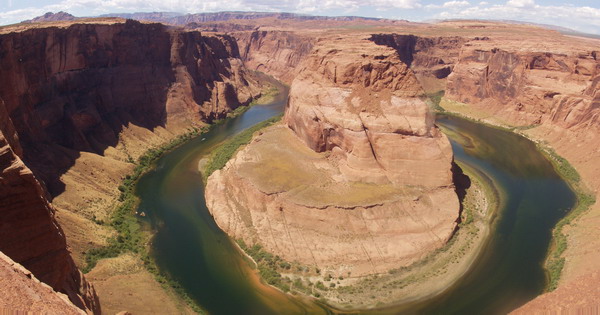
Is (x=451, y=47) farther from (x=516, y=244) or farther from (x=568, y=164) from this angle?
(x=516, y=244)

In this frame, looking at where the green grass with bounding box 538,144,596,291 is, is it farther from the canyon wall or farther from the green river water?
the canyon wall

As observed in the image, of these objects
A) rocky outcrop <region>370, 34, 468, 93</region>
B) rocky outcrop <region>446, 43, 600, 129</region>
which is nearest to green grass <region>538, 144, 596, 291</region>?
rocky outcrop <region>446, 43, 600, 129</region>

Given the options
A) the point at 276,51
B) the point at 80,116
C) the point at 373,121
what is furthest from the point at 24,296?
the point at 276,51

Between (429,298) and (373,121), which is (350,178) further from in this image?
(429,298)

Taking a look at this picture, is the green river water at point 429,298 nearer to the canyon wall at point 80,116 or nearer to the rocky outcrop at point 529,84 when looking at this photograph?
the canyon wall at point 80,116

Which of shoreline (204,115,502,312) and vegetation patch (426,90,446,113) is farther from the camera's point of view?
vegetation patch (426,90,446,113)

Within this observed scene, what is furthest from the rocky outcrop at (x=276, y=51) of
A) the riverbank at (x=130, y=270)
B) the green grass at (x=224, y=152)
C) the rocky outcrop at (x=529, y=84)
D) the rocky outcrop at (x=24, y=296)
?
the rocky outcrop at (x=24, y=296)

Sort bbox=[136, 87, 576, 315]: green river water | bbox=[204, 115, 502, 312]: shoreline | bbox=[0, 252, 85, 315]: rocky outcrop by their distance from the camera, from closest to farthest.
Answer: bbox=[0, 252, 85, 315]: rocky outcrop < bbox=[136, 87, 576, 315]: green river water < bbox=[204, 115, 502, 312]: shoreline
